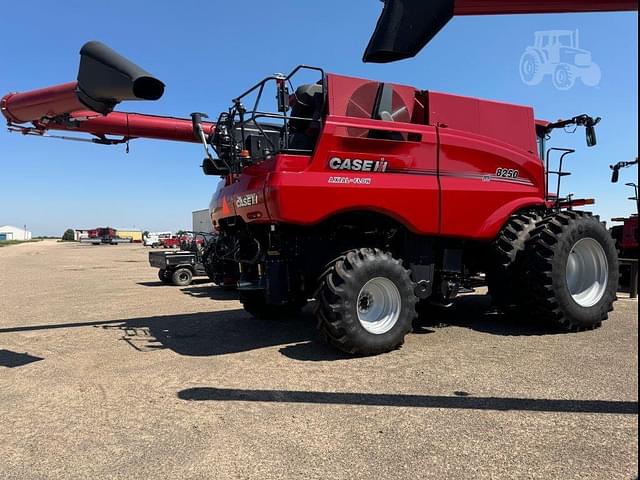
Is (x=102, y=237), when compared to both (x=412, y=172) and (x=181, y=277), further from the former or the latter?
(x=412, y=172)

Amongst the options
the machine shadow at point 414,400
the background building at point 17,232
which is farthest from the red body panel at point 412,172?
the background building at point 17,232

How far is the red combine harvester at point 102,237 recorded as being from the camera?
7494 cm

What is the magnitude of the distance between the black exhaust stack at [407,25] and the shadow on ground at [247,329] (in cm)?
337

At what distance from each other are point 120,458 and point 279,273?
2876 millimetres

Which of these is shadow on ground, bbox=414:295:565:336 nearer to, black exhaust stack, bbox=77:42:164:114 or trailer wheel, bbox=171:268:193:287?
black exhaust stack, bbox=77:42:164:114

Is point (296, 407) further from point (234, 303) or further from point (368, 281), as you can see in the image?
point (234, 303)

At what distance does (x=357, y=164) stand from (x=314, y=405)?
107 inches

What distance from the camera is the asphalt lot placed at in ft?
9.47

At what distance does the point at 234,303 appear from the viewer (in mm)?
9586

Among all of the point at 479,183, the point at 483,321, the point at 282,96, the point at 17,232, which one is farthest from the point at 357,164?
the point at 17,232

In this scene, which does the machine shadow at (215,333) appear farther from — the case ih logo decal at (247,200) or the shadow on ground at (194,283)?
the shadow on ground at (194,283)

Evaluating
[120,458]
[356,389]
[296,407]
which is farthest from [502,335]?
[120,458]

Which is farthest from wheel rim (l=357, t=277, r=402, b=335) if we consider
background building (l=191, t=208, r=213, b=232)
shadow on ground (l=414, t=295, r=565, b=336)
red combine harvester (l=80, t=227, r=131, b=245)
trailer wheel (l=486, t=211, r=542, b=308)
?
red combine harvester (l=80, t=227, r=131, b=245)

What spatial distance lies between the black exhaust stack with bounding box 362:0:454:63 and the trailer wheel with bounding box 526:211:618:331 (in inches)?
164
